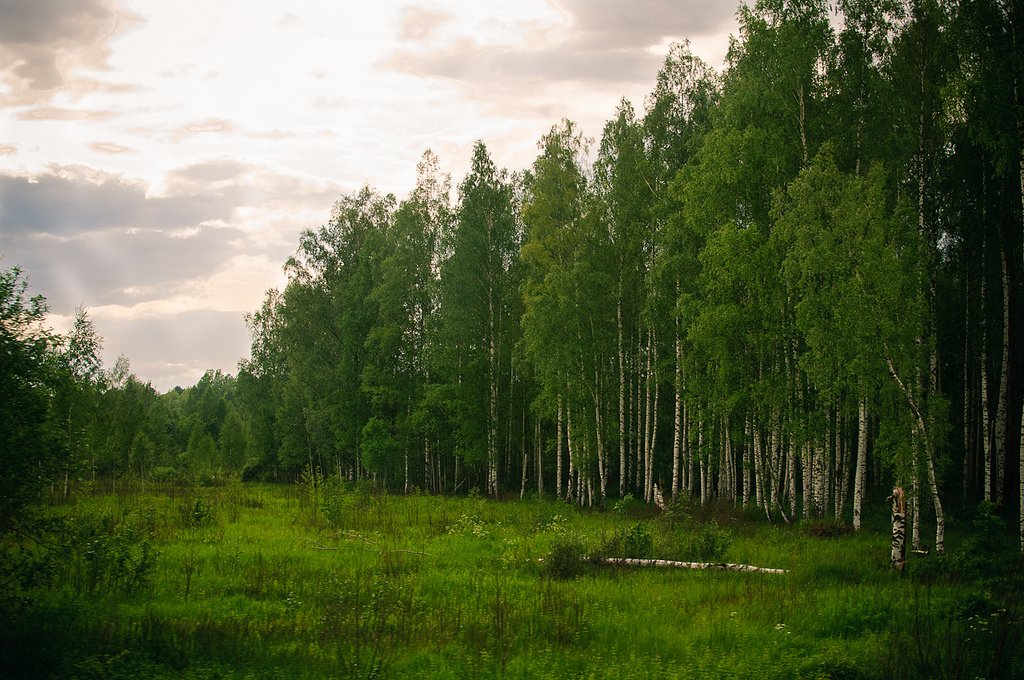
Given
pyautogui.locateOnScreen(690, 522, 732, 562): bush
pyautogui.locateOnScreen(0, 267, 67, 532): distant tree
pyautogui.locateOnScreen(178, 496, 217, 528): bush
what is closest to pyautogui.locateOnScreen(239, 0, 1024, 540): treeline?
pyautogui.locateOnScreen(690, 522, 732, 562): bush

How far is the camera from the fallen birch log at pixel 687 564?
14.3 m

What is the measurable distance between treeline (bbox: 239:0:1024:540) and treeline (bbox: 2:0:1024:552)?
0.35 feet

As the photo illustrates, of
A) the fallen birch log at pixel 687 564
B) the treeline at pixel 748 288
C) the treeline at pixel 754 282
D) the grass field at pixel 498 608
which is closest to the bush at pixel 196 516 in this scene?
the grass field at pixel 498 608

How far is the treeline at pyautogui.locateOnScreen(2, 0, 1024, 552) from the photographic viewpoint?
17719 mm

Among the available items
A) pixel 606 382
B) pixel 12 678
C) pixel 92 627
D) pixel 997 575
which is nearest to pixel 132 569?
pixel 92 627

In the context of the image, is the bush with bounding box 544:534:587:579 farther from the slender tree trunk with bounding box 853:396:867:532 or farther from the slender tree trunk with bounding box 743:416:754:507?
the slender tree trunk with bounding box 743:416:754:507

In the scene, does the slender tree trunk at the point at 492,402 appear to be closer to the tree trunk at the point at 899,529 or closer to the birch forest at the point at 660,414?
the birch forest at the point at 660,414

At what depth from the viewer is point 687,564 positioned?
1475 centimetres

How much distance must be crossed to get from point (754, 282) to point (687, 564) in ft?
33.2

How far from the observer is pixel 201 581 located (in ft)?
43.2

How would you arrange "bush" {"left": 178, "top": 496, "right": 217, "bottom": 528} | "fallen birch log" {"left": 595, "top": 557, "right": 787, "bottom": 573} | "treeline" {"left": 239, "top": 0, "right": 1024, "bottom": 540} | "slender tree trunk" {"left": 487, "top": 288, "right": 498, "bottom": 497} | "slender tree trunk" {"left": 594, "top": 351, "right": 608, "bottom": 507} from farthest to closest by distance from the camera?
1. "slender tree trunk" {"left": 487, "top": 288, "right": 498, "bottom": 497}
2. "slender tree trunk" {"left": 594, "top": 351, "right": 608, "bottom": 507}
3. "bush" {"left": 178, "top": 496, "right": 217, "bottom": 528}
4. "treeline" {"left": 239, "top": 0, "right": 1024, "bottom": 540}
5. "fallen birch log" {"left": 595, "top": 557, "right": 787, "bottom": 573}

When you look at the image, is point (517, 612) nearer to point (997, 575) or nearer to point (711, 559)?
point (711, 559)

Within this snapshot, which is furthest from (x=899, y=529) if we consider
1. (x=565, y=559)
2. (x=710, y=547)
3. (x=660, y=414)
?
(x=660, y=414)

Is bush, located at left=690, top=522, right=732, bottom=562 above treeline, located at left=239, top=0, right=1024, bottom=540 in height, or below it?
below
